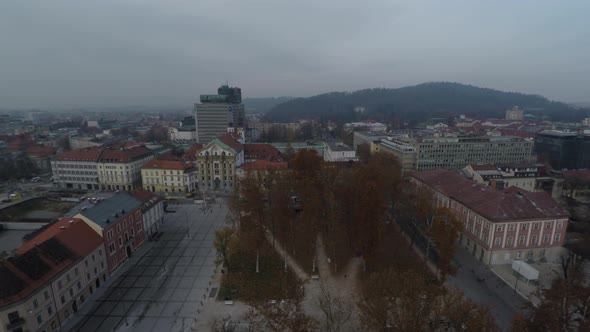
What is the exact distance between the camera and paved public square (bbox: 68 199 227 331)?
97.5 feet

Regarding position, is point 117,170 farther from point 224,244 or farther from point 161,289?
point 224,244

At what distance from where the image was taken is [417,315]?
68.0 ft

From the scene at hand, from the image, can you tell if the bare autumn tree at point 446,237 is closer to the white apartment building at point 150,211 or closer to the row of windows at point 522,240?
the row of windows at point 522,240

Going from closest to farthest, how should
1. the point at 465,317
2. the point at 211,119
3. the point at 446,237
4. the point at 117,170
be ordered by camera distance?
the point at 465,317 → the point at 446,237 → the point at 117,170 → the point at 211,119

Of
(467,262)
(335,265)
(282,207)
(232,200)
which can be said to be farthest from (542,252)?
(232,200)

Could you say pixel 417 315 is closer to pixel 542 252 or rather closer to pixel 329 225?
pixel 329 225

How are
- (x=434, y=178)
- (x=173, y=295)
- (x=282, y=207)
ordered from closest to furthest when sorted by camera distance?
(x=173, y=295), (x=282, y=207), (x=434, y=178)

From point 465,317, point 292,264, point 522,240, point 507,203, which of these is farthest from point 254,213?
point 522,240

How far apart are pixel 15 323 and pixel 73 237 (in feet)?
32.5

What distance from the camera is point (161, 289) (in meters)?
35.0

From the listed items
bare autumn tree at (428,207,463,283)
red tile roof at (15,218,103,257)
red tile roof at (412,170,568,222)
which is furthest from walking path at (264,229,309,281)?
red tile roof at (412,170,568,222)

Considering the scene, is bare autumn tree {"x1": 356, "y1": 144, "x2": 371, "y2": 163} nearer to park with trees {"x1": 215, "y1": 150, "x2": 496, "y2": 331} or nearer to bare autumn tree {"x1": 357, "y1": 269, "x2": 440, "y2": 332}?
park with trees {"x1": 215, "y1": 150, "x2": 496, "y2": 331}

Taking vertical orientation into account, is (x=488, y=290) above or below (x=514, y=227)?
below

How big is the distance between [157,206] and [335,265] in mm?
30877
